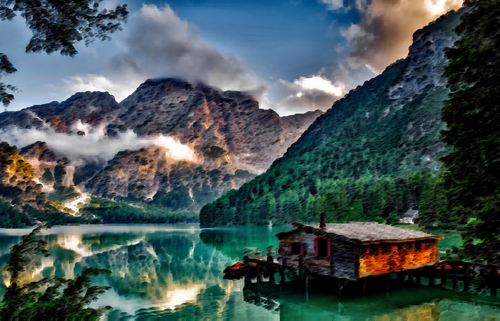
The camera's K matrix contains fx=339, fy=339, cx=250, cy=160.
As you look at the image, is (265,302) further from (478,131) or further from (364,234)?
(478,131)

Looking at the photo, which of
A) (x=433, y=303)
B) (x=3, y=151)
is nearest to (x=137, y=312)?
(x=3, y=151)

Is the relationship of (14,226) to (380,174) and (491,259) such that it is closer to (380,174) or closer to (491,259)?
(380,174)

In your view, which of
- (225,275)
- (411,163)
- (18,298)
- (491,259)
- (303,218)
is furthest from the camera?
(411,163)

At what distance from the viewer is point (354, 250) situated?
1110 inches

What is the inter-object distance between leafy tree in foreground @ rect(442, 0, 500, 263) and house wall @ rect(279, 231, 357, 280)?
45.0 feet

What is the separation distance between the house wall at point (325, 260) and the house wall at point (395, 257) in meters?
0.89

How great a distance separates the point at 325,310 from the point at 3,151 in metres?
24.1

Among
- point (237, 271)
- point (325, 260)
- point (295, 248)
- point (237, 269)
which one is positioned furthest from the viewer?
point (237, 269)

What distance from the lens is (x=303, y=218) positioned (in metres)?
145

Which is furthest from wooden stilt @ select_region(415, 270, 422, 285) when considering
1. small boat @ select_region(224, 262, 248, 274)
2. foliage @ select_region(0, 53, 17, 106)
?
foliage @ select_region(0, 53, 17, 106)

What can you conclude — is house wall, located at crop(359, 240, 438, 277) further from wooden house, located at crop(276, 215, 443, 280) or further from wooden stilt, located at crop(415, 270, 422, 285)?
wooden stilt, located at crop(415, 270, 422, 285)

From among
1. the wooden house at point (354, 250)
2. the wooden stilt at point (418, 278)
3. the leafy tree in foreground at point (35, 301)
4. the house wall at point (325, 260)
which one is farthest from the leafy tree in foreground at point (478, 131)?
the wooden stilt at point (418, 278)

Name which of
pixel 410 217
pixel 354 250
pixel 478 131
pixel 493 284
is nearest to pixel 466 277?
pixel 493 284

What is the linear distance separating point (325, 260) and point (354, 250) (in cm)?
321
